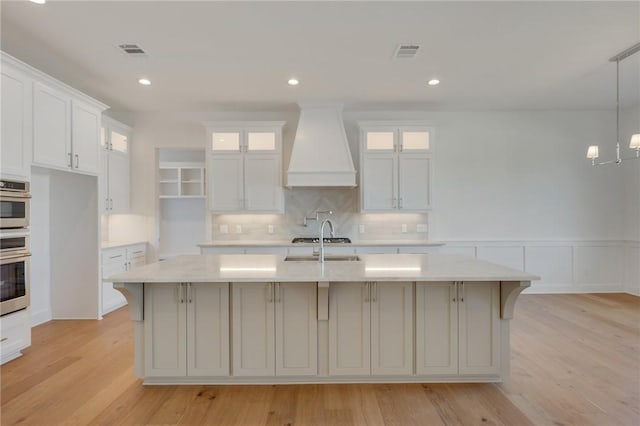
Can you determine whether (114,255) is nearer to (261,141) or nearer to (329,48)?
(261,141)

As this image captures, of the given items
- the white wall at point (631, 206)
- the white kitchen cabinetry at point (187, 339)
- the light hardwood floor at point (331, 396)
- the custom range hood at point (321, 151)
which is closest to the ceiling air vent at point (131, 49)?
the custom range hood at point (321, 151)

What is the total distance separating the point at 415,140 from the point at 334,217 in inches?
64.5

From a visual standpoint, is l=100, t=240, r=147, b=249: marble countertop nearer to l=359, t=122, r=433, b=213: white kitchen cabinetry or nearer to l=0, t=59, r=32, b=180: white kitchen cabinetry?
l=0, t=59, r=32, b=180: white kitchen cabinetry

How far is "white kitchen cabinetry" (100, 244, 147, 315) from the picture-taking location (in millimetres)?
4293

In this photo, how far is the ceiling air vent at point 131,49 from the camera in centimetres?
321

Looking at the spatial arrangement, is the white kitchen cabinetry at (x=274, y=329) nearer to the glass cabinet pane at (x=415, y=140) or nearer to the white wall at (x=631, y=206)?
the glass cabinet pane at (x=415, y=140)

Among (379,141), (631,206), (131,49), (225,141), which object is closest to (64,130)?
(131,49)

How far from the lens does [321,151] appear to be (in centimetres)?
484

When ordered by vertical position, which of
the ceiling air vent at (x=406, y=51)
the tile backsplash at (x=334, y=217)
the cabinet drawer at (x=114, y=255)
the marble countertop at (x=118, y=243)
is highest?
the ceiling air vent at (x=406, y=51)

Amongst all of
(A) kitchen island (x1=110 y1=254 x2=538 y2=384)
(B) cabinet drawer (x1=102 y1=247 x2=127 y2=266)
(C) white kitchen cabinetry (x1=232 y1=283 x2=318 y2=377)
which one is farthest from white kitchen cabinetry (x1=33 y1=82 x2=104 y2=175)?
(C) white kitchen cabinetry (x1=232 y1=283 x2=318 y2=377)

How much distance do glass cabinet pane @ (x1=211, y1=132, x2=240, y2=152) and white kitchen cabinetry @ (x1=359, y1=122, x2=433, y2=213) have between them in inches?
70.4

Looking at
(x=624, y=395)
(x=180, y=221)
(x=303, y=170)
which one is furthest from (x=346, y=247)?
(x=180, y=221)

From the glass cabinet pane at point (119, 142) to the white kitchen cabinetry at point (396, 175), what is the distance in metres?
3.46

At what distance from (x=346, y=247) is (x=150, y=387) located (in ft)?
9.29
